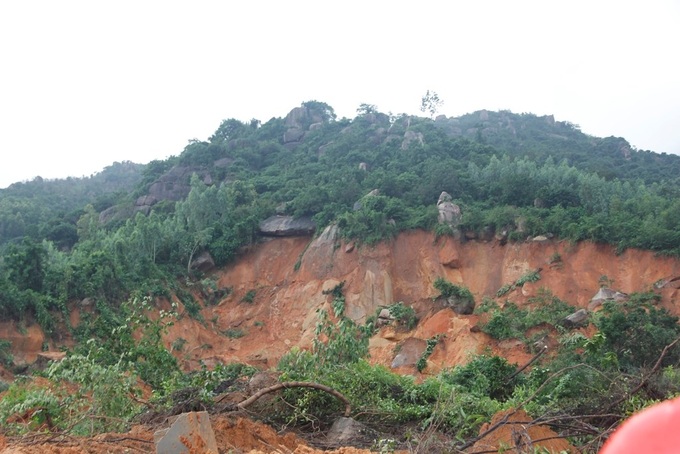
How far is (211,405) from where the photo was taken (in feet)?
22.8

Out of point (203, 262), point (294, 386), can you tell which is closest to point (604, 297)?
point (294, 386)

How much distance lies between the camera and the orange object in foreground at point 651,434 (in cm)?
96

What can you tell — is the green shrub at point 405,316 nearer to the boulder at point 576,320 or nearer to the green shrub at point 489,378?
the boulder at point 576,320

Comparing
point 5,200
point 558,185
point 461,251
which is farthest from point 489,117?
point 5,200

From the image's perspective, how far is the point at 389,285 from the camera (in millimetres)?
25641

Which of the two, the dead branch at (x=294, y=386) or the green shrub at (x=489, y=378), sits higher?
the dead branch at (x=294, y=386)

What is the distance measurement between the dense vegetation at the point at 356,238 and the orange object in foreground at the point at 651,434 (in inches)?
185

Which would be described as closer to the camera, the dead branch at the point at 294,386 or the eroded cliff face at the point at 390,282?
the dead branch at the point at 294,386

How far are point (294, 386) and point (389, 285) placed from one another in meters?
18.9

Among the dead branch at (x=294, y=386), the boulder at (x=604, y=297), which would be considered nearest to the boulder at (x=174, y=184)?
the boulder at (x=604, y=297)

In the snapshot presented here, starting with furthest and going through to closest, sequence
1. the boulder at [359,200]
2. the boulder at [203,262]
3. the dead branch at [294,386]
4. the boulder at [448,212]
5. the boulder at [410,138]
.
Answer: the boulder at [410,138]
the boulder at [359,200]
the boulder at [203,262]
the boulder at [448,212]
the dead branch at [294,386]

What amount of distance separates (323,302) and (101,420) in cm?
1837

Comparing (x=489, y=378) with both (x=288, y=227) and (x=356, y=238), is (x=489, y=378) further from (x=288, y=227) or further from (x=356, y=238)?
(x=288, y=227)

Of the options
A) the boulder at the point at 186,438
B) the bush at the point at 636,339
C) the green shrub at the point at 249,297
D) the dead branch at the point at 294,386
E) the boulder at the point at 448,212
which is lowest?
the green shrub at the point at 249,297
